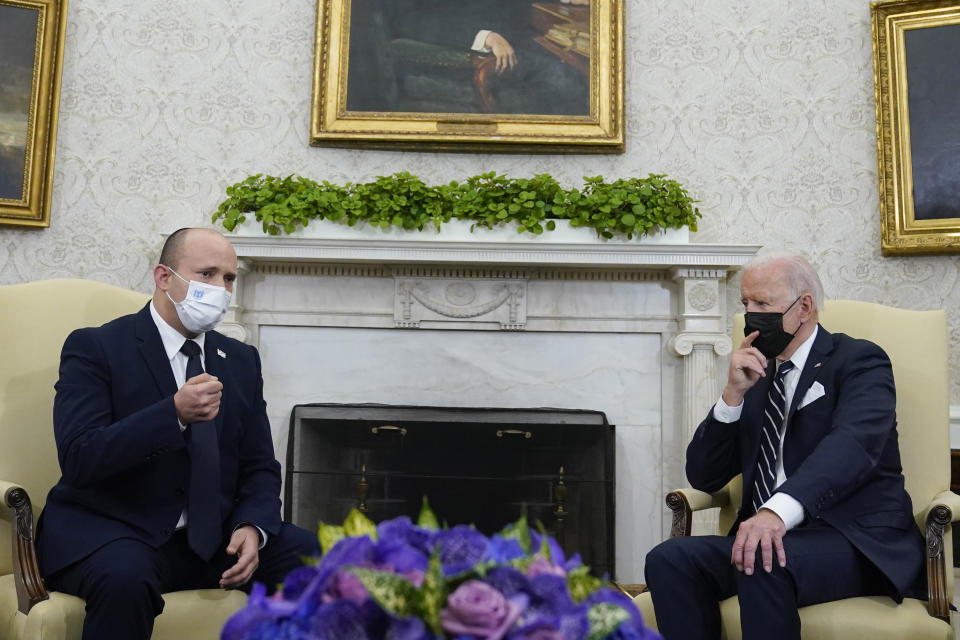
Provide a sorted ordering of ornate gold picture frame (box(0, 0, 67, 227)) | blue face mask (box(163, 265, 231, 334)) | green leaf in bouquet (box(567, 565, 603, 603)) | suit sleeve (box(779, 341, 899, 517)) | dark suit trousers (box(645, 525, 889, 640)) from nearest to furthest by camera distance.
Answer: green leaf in bouquet (box(567, 565, 603, 603))
dark suit trousers (box(645, 525, 889, 640))
suit sleeve (box(779, 341, 899, 517))
blue face mask (box(163, 265, 231, 334))
ornate gold picture frame (box(0, 0, 67, 227))

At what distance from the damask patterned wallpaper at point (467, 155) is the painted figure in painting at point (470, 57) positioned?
0.27 meters

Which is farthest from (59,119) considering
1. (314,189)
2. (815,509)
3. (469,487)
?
(815,509)

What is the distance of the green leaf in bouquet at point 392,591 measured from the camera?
39.3 inches

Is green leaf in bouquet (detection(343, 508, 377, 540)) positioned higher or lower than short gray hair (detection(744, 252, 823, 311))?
lower

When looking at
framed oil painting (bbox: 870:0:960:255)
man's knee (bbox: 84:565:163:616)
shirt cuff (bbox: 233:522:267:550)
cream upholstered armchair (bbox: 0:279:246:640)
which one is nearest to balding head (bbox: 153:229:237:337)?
cream upholstered armchair (bbox: 0:279:246:640)

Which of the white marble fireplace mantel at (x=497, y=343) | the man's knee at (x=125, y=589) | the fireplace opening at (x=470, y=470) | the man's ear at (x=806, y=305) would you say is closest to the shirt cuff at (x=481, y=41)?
the white marble fireplace mantel at (x=497, y=343)

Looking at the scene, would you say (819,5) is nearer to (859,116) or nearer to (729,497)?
(859,116)

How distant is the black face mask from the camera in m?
2.65

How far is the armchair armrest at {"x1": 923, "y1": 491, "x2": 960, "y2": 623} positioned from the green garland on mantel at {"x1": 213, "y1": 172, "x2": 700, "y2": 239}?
1993mm

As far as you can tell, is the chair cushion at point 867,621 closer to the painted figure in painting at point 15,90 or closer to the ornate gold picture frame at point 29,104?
the ornate gold picture frame at point 29,104

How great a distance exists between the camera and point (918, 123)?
4.36 m

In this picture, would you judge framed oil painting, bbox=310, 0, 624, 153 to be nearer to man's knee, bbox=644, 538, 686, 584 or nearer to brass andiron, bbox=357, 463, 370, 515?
brass andiron, bbox=357, 463, 370, 515

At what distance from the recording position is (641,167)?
450 centimetres

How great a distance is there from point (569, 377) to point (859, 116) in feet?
6.92
